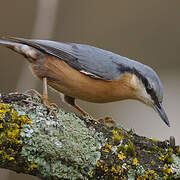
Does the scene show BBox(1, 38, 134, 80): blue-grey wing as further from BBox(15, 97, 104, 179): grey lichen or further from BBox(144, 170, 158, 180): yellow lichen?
BBox(144, 170, 158, 180): yellow lichen

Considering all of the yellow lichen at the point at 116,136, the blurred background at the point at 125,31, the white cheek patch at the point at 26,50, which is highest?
the blurred background at the point at 125,31

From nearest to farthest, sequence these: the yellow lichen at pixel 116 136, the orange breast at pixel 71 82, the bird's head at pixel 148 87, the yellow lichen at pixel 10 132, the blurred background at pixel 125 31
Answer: the yellow lichen at pixel 10 132, the yellow lichen at pixel 116 136, the orange breast at pixel 71 82, the bird's head at pixel 148 87, the blurred background at pixel 125 31

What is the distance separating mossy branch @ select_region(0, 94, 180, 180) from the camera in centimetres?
248

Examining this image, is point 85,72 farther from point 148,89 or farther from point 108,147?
point 108,147

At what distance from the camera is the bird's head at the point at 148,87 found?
4.06 m

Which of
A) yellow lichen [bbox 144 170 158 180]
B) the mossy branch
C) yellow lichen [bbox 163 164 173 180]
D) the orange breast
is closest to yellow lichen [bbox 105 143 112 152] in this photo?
the mossy branch

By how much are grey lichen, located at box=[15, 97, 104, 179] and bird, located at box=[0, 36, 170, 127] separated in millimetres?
983

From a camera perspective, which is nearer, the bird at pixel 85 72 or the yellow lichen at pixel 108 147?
the yellow lichen at pixel 108 147

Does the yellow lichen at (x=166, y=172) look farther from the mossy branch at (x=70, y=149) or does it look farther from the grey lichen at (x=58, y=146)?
the grey lichen at (x=58, y=146)

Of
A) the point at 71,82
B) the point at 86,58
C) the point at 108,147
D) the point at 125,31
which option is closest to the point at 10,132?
the point at 108,147

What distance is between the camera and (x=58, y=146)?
2.59 metres

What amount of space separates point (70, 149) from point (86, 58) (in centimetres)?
150

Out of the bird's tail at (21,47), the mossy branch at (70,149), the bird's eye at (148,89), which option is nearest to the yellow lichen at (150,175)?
the mossy branch at (70,149)

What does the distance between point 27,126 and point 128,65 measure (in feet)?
5.82
